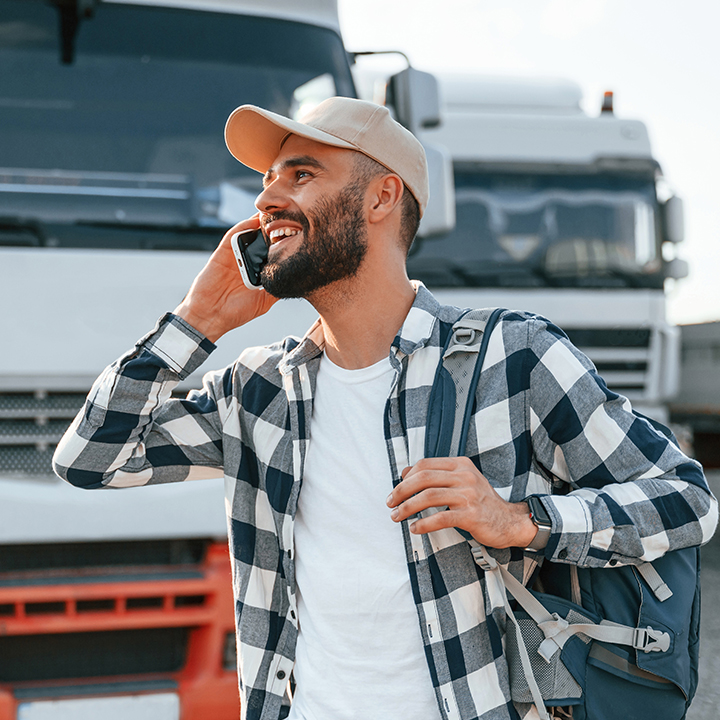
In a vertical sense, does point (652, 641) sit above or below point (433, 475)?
below

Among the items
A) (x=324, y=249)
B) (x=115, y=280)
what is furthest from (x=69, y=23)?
(x=324, y=249)

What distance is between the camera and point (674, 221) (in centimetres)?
623

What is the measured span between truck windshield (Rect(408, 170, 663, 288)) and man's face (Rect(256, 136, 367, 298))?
372 centimetres

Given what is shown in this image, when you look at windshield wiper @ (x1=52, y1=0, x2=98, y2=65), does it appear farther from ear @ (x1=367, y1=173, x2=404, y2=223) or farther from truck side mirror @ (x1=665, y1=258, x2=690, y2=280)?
A: truck side mirror @ (x1=665, y1=258, x2=690, y2=280)

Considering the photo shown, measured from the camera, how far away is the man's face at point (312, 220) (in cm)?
183

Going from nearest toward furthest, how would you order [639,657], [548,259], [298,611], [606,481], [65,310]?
[639,657]
[606,481]
[298,611]
[65,310]
[548,259]

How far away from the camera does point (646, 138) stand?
6.15 m

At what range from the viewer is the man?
5.15ft

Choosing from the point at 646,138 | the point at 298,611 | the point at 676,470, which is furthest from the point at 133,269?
the point at 646,138

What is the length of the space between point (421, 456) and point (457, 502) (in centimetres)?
21

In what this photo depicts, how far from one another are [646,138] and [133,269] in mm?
4352

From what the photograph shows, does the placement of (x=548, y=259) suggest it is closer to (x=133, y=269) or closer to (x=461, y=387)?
(x=133, y=269)

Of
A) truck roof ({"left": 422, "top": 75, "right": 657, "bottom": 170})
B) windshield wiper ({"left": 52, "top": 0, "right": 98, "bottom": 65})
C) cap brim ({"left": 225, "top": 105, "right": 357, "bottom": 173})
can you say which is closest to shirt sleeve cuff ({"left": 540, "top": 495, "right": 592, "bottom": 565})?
cap brim ({"left": 225, "top": 105, "right": 357, "bottom": 173})

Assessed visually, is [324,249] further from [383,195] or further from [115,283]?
[115,283]
